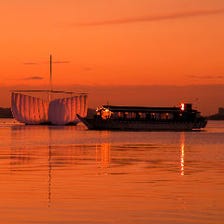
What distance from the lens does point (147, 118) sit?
179m

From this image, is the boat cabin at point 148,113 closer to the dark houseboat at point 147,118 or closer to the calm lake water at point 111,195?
the dark houseboat at point 147,118

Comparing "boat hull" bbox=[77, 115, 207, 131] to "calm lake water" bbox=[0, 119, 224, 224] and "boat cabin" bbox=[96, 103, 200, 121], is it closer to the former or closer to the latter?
"boat cabin" bbox=[96, 103, 200, 121]

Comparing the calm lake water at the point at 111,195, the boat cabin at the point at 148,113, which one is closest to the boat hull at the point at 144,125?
the boat cabin at the point at 148,113

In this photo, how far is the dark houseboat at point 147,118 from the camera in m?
178

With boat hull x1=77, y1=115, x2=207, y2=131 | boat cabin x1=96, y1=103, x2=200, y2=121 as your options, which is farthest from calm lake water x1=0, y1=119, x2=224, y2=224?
boat hull x1=77, y1=115, x2=207, y2=131

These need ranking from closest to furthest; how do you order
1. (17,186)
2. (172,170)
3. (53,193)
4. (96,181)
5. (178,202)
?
(178,202), (53,193), (17,186), (96,181), (172,170)

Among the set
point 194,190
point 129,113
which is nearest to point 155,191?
point 194,190

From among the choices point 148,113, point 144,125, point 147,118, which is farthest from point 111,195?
point 144,125

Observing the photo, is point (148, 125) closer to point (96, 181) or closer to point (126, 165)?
point (126, 165)

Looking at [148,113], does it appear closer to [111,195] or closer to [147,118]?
[147,118]

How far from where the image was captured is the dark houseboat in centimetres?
17750

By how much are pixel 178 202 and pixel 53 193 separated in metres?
4.55

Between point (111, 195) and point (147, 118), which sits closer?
point (111, 195)

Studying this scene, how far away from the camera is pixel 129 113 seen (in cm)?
17812
